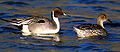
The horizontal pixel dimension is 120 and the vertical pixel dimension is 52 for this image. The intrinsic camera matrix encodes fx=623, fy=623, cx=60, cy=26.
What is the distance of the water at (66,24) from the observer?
1541cm

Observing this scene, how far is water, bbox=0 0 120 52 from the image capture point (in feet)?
50.5

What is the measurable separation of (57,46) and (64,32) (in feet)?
6.40


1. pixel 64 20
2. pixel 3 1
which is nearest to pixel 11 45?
pixel 64 20

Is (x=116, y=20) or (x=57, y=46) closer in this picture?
(x=57, y=46)

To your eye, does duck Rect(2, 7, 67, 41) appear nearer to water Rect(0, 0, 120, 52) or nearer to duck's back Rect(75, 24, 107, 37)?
water Rect(0, 0, 120, 52)

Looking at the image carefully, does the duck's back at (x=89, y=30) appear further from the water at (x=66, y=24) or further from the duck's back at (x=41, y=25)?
the duck's back at (x=41, y=25)

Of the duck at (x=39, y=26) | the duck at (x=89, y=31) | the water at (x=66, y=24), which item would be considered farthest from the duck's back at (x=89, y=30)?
the duck at (x=39, y=26)

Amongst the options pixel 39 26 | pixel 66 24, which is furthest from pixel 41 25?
pixel 66 24

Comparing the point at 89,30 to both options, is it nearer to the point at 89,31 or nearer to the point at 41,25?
the point at 89,31

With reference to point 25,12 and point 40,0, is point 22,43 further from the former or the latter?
point 40,0

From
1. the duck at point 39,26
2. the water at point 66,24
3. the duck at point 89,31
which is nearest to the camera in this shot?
the water at point 66,24

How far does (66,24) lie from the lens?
18703mm

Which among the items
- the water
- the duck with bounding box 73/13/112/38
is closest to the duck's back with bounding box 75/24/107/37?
the duck with bounding box 73/13/112/38

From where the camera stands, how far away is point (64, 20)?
63.7 feet
